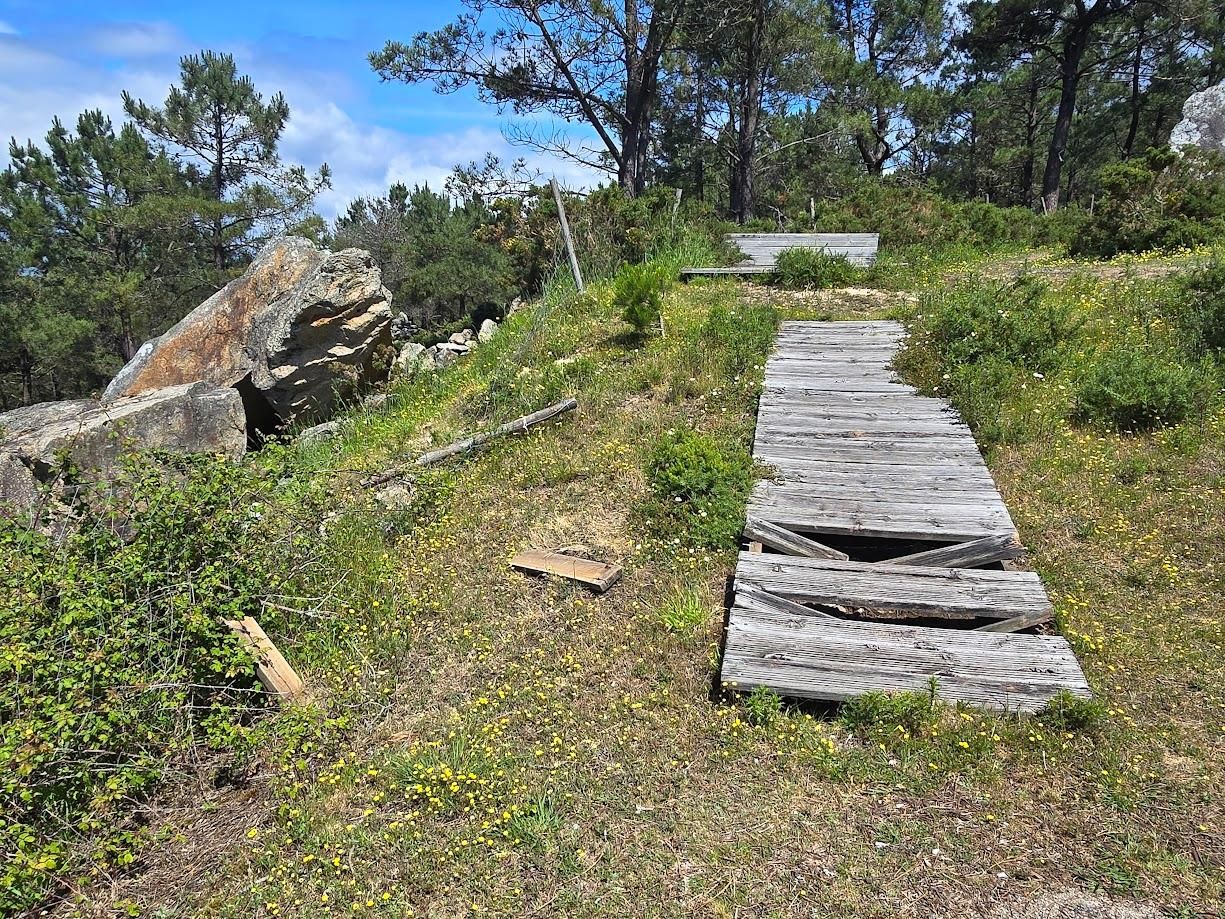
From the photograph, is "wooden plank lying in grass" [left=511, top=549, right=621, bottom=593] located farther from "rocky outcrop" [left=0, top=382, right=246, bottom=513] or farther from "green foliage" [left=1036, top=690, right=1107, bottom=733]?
"rocky outcrop" [left=0, top=382, right=246, bottom=513]

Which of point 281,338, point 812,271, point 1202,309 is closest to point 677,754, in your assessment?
point 1202,309

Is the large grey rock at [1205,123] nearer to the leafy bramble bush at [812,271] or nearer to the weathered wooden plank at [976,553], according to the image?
the leafy bramble bush at [812,271]

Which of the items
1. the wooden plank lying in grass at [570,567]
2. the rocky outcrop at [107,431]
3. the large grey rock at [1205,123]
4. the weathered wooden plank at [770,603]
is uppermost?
the large grey rock at [1205,123]

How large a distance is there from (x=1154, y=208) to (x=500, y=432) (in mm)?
10305

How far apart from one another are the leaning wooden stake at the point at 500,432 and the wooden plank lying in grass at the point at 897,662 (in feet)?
11.6

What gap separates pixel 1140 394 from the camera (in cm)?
571

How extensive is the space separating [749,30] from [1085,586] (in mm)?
17549

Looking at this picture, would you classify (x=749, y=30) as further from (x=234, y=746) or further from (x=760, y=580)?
(x=234, y=746)

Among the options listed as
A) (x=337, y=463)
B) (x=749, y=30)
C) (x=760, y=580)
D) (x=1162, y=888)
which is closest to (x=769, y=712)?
(x=760, y=580)

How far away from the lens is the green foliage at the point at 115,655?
2.96 meters

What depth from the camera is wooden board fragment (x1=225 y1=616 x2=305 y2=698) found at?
381 centimetres

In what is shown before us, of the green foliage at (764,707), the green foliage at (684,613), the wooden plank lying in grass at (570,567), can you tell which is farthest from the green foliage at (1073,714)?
the wooden plank lying in grass at (570,567)

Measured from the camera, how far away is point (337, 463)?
7.26 m

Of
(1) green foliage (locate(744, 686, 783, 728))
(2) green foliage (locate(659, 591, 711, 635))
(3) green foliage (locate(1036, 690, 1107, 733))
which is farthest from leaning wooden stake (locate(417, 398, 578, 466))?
(3) green foliage (locate(1036, 690, 1107, 733))
